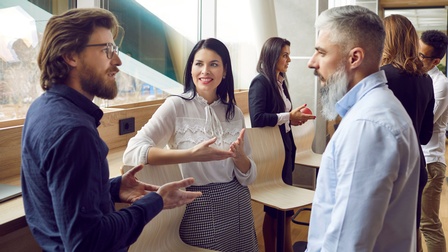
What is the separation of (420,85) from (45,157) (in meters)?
1.77

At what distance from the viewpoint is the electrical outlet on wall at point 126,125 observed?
270 cm

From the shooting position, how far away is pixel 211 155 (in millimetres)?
1762

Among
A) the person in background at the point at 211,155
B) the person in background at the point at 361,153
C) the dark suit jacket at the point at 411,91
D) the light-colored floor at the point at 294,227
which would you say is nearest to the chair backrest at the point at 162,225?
the person in background at the point at 211,155

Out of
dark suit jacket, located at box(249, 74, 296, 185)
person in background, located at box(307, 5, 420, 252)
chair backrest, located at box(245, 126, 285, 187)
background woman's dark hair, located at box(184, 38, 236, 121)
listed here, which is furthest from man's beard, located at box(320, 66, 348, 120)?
dark suit jacket, located at box(249, 74, 296, 185)

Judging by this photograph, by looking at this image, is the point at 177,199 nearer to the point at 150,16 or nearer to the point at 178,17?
the point at 150,16

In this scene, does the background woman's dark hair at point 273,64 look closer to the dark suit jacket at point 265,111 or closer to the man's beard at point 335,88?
the dark suit jacket at point 265,111

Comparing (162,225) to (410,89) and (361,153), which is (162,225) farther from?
(410,89)

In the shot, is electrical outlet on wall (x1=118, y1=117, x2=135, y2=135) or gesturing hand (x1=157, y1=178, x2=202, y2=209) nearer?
gesturing hand (x1=157, y1=178, x2=202, y2=209)

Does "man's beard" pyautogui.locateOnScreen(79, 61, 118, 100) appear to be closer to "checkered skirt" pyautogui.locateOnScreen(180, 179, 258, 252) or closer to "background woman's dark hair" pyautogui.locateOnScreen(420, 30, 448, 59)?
"checkered skirt" pyautogui.locateOnScreen(180, 179, 258, 252)

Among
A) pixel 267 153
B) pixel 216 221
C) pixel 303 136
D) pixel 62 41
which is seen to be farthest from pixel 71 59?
pixel 303 136

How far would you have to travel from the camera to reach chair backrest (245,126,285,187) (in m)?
2.68

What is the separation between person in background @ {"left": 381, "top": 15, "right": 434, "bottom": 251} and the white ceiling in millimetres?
8648

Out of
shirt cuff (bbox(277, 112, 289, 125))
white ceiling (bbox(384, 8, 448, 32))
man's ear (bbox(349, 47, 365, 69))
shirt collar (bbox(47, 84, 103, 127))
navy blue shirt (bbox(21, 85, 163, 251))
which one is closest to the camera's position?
navy blue shirt (bbox(21, 85, 163, 251))

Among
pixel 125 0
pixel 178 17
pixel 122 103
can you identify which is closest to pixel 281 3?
pixel 178 17
